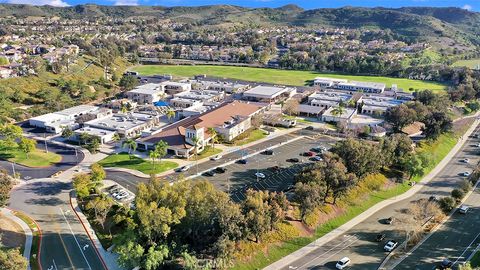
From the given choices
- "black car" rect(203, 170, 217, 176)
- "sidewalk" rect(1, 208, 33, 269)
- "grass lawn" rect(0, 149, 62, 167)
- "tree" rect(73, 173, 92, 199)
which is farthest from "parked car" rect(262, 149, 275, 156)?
"sidewalk" rect(1, 208, 33, 269)

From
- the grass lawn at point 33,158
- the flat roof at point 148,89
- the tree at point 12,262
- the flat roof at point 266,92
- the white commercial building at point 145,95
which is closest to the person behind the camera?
the tree at point 12,262

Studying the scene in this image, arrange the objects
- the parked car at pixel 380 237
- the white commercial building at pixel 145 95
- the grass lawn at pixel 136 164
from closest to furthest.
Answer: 1. the parked car at pixel 380 237
2. the grass lawn at pixel 136 164
3. the white commercial building at pixel 145 95

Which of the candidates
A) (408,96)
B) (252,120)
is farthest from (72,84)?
(408,96)

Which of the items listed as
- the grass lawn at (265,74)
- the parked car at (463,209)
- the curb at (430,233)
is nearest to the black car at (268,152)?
the curb at (430,233)

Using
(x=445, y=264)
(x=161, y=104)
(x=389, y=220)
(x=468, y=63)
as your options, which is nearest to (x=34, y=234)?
(x=389, y=220)

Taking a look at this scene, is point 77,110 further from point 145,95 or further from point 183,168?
point 183,168

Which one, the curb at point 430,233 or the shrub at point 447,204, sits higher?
the shrub at point 447,204

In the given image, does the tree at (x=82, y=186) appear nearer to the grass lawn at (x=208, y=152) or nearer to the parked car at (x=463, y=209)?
the grass lawn at (x=208, y=152)
